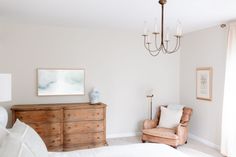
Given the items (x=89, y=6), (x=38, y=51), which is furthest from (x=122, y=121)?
(x=89, y=6)

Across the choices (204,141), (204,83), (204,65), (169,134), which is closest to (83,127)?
(169,134)

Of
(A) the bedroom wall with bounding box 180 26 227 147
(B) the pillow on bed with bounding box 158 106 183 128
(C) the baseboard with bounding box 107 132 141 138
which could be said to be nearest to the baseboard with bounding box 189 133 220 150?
(A) the bedroom wall with bounding box 180 26 227 147

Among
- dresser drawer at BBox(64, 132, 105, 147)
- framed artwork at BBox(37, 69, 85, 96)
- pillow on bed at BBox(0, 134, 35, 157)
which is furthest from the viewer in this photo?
framed artwork at BBox(37, 69, 85, 96)

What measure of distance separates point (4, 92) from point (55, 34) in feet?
8.88

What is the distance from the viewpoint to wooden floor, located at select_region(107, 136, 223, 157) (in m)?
4.07

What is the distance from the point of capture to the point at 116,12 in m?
3.54

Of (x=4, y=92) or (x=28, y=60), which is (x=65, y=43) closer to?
(x=28, y=60)

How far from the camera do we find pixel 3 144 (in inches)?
65.3

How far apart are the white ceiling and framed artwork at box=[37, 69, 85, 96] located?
103cm

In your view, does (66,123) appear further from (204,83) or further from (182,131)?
(204,83)

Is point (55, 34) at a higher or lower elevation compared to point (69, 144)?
higher

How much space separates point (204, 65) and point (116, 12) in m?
2.46

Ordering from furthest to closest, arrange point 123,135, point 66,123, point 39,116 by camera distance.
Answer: point 123,135, point 66,123, point 39,116

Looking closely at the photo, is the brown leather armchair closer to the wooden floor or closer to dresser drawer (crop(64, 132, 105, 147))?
the wooden floor
